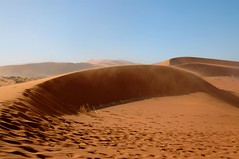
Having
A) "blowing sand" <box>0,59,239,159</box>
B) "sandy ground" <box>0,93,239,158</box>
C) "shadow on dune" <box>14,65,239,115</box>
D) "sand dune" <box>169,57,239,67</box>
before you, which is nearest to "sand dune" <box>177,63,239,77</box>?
"sand dune" <box>169,57,239,67</box>

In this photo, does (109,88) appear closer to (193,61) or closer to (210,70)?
(210,70)

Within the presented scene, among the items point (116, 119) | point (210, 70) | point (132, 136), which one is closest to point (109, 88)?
point (116, 119)

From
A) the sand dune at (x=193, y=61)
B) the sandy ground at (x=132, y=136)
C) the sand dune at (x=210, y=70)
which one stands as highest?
the sand dune at (x=193, y=61)

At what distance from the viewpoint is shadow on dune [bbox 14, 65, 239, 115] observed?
10.5 metres

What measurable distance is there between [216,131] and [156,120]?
2.29 m

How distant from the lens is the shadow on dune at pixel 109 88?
34.5 feet

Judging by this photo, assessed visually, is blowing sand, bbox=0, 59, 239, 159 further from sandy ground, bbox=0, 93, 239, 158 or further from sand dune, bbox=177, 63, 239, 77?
sand dune, bbox=177, 63, 239, 77

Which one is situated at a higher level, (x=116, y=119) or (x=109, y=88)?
(x=109, y=88)

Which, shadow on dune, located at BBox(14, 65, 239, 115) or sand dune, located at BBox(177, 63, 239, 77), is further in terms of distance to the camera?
sand dune, located at BBox(177, 63, 239, 77)

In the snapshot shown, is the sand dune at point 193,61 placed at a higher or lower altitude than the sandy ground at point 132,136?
higher

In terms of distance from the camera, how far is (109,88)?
1566 cm

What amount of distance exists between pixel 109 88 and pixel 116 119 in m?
5.61

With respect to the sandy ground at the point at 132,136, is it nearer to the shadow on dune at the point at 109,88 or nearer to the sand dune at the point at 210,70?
the shadow on dune at the point at 109,88

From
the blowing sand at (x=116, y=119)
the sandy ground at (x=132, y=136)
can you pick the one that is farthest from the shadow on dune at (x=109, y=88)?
the sandy ground at (x=132, y=136)
